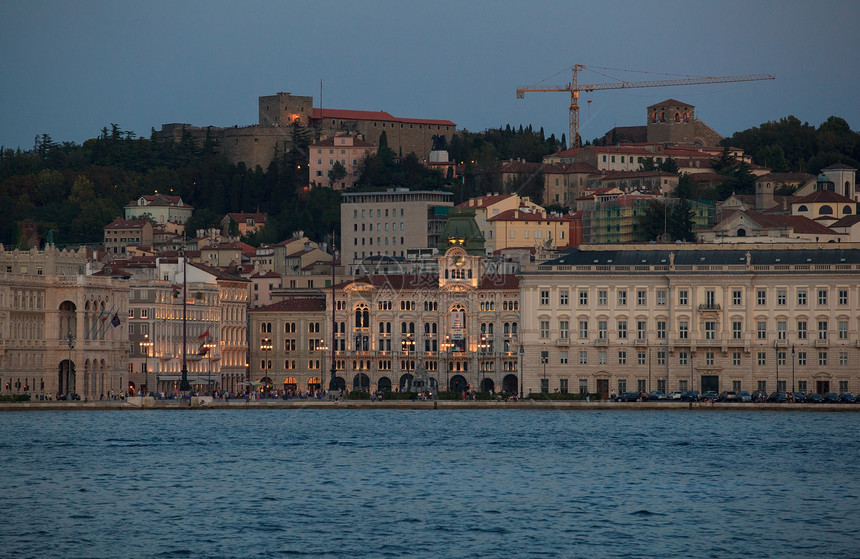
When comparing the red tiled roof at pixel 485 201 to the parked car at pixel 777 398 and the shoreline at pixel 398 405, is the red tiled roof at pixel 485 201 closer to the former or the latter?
the shoreline at pixel 398 405

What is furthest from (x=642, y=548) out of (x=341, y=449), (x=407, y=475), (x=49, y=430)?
(x=49, y=430)

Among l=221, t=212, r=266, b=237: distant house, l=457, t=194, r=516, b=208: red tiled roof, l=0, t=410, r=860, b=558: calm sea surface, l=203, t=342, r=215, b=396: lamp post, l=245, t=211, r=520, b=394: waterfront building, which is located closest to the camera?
l=0, t=410, r=860, b=558: calm sea surface

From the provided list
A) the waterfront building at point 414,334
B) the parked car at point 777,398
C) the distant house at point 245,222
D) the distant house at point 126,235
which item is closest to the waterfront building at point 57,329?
the waterfront building at point 414,334

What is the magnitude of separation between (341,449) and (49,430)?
1673cm

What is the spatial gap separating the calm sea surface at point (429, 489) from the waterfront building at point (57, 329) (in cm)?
1472

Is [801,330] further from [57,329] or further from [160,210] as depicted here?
[160,210]

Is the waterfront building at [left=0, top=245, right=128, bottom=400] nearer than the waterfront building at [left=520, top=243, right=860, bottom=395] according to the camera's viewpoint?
Yes

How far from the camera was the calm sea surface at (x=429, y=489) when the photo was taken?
50.0m

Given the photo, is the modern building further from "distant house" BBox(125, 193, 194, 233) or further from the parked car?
the parked car

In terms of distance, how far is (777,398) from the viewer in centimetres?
10881

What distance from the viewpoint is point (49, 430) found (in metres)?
87.3

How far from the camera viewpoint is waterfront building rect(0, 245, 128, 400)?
359 feet

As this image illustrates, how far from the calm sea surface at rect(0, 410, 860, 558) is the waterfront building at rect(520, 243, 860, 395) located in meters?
17.7

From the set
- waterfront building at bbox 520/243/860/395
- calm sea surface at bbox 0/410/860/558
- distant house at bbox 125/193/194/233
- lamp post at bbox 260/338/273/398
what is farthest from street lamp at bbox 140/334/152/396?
distant house at bbox 125/193/194/233
